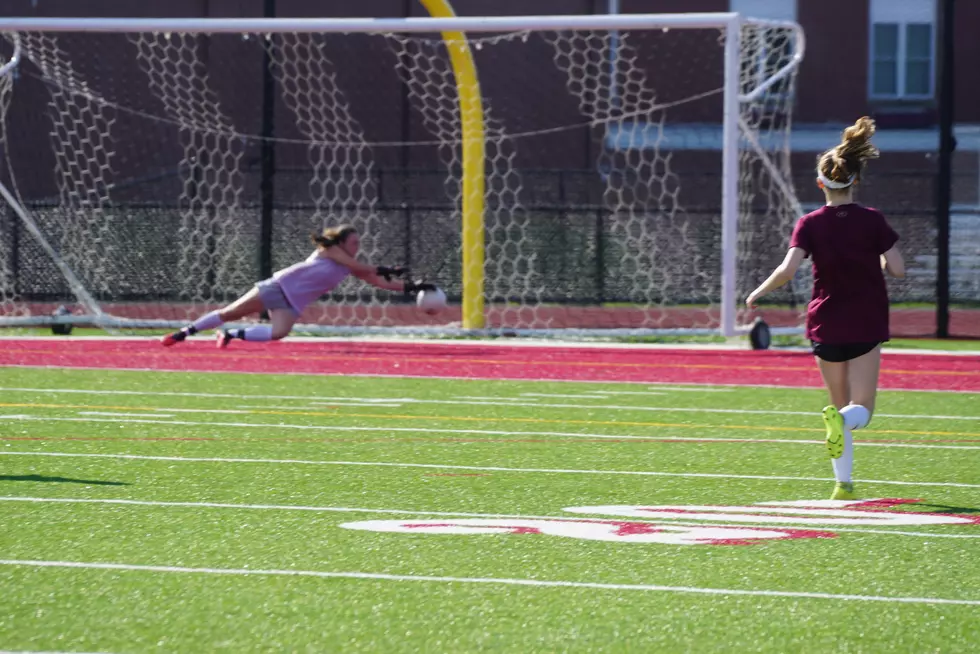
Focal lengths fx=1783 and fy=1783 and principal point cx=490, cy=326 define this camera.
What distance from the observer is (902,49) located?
118ft

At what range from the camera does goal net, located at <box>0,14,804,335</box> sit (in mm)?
19391

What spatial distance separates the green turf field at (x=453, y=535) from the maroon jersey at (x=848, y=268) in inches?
30.7

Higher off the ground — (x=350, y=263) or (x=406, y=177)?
Answer: (x=406, y=177)

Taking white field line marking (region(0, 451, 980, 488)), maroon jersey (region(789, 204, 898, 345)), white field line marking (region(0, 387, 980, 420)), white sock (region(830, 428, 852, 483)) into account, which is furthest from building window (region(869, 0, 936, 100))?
white sock (region(830, 428, 852, 483))

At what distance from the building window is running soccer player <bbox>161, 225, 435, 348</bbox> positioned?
70.5 feet

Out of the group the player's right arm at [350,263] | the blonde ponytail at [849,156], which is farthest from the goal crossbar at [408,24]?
the blonde ponytail at [849,156]

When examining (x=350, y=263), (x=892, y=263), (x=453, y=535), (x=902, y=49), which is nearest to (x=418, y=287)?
(x=350, y=263)

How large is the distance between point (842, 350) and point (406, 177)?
856 inches

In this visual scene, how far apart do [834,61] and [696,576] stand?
3080 cm

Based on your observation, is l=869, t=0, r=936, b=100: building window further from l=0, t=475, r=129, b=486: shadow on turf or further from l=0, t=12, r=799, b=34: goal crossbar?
l=0, t=475, r=129, b=486: shadow on turf

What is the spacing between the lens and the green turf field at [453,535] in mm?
5289

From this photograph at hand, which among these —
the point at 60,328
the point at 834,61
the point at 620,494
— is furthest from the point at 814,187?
the point at 620,494

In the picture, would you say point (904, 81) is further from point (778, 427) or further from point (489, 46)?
point (778, 427)

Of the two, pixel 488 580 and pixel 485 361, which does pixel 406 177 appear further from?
pixel 488 580
